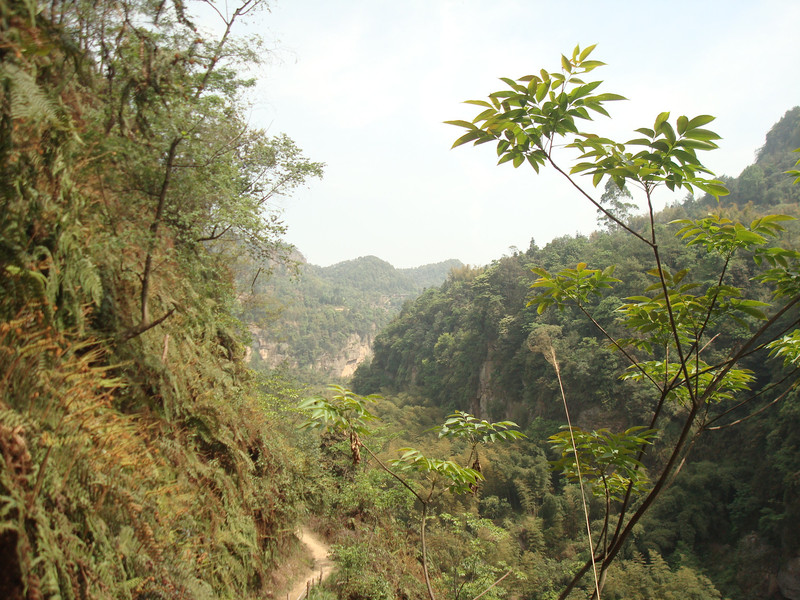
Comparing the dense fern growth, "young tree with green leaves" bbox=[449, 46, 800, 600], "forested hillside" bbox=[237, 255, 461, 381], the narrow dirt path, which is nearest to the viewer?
"young tree with green leaves" bbox=[449, 46, 800, 600]

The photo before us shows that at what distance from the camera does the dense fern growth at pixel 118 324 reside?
2023 mm

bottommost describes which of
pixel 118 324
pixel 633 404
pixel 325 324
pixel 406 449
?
pixel 633 404

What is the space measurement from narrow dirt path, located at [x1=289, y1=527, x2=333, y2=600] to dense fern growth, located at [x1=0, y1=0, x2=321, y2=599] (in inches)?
34.7

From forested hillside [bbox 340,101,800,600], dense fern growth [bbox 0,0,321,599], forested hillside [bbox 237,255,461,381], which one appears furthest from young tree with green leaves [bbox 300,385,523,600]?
forested hillside [bbox 237,255,461,381]

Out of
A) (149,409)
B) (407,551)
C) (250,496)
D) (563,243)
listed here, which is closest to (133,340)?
(149,409)

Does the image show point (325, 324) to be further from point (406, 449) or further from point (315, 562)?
point (406, 449)

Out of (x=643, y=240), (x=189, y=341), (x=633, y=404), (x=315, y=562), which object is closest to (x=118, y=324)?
(x=189, y=341)

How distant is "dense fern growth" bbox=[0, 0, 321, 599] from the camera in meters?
2.02

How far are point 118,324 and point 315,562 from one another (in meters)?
6.20

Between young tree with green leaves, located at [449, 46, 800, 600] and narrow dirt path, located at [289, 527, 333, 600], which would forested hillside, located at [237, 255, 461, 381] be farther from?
young tree with green leaves, located at [449, 46, 800, 600]

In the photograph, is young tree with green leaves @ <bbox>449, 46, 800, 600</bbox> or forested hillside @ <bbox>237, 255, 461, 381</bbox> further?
forested hillside @ <bbox>237, 255, 461, 381</bbox>

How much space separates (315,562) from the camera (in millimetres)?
7562

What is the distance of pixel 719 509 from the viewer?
1520cm

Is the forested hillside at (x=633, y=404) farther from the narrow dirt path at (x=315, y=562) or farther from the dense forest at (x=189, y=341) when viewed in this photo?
the narrow dirt path at (x=315, y=562)
